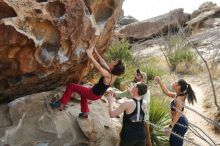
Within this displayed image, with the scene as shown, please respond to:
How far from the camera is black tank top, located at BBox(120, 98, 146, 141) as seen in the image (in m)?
5.55

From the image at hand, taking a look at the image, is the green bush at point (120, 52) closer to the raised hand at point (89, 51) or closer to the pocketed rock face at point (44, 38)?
the pocketed rock face at point (44, 38)

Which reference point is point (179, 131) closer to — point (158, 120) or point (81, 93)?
point (81, 93)

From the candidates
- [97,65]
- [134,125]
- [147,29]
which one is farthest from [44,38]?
[147,29]

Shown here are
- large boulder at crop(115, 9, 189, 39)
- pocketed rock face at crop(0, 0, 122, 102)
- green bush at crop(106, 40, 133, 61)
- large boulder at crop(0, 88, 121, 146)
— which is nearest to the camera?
pocketed rock face at crop(0, 0, 122, 102)

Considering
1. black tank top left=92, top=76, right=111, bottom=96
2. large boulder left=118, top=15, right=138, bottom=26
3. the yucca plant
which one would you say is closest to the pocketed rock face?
black tank top left=92, top=76, right=111, bottom=96

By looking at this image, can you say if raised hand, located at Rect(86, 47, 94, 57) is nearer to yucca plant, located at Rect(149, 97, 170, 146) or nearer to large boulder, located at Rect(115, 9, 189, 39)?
yucca plant, located at Rect(149, 97, 170, 146)

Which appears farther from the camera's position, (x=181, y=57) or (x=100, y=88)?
(x=181, y=57)

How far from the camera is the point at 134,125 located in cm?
561

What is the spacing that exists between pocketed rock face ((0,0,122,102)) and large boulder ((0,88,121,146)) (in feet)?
0.73

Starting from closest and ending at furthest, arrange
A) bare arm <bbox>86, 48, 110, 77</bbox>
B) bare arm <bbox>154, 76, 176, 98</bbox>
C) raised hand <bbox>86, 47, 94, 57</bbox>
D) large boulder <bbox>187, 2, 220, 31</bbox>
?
bare arm <bbox>86, 48, 110, 77</bbox>
raised hand <bbox>86, 47, 94, 57</bbox>
bare arm <bbox>154, 76, 176, 98</bbox>
large boulder <bbox>187, 2, 220, 31</bbox>

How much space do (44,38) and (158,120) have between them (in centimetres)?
331

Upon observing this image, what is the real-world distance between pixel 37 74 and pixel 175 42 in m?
11.2

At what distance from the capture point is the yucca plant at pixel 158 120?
7.88 m

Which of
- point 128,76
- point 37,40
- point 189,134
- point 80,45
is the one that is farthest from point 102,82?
point 128,76
